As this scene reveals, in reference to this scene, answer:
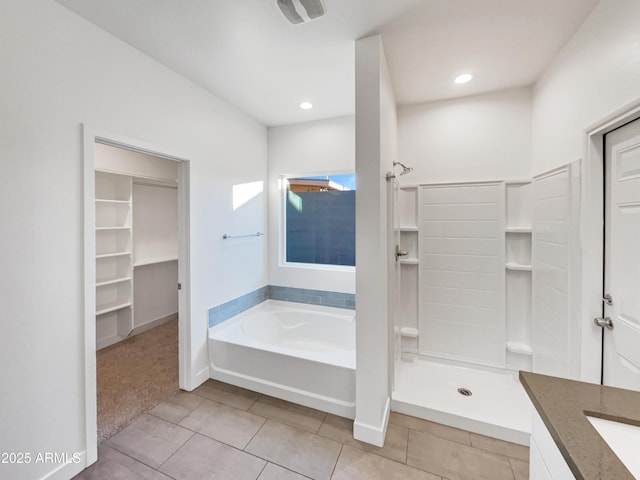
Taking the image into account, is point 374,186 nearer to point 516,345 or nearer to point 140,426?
point 516,345

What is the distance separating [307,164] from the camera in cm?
314

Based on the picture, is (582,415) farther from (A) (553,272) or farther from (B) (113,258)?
(B) (113,258)

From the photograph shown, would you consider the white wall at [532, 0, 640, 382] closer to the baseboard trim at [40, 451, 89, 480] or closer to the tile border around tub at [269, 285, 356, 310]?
the tile border around tub at [269, 285, 356, 310]

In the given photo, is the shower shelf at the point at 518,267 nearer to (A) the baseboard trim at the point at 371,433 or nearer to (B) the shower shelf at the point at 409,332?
(B) the shower shelf at the point at 409,332

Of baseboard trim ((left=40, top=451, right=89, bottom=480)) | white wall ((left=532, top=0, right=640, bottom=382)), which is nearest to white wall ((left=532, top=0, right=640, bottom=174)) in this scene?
white wall ((left=532, top=0, right=640, bottom=382))

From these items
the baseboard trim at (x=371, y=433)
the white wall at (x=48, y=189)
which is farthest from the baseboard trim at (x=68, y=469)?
the baseboard trim at (x=371, y=433)

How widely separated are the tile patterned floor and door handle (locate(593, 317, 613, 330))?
0.93 meters

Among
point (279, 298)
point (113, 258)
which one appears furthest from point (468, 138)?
point (113, 258)

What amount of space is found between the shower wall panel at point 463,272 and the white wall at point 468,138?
16cm

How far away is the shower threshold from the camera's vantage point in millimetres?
1812

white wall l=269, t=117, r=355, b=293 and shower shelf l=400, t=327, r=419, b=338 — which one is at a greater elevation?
white wall l=269, t=117, r=355, b=293

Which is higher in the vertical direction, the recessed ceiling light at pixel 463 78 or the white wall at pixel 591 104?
the recessed ceiling light at pixel 463 78

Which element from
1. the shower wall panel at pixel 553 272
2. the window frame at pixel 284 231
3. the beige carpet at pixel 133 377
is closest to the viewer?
the shower wall panel at pixel 553 272

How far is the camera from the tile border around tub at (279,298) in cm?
266
